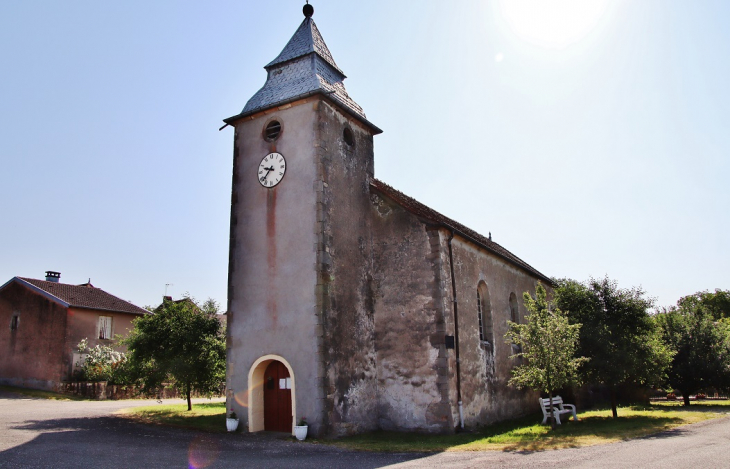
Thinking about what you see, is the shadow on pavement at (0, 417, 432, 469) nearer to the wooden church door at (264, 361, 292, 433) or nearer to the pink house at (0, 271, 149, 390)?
the wooden church door at (264, 361, 292, 433)

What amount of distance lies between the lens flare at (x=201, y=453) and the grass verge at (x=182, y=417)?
8.21 ft

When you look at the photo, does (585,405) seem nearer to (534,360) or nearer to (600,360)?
(600,360)

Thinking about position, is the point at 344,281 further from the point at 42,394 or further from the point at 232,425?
the point at 42,394

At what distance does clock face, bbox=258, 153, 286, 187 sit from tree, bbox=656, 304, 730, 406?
18691 millimetres

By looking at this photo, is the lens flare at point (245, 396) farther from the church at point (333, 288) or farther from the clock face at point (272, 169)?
the clock face at point (272, 169)

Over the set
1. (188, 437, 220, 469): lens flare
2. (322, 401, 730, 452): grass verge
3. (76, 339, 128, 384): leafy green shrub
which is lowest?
(322, 401, 730, 452): grass verge

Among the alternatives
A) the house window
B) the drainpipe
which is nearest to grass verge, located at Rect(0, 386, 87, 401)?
the house window

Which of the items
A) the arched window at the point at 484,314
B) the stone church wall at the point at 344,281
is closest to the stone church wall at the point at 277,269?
the stone church wall at the point at 344,281

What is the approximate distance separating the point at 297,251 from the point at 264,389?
14.6 feet

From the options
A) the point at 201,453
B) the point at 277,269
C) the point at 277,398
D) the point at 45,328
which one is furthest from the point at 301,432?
the point at 45,328

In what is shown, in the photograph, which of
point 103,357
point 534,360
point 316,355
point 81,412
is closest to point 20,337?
point 103,357

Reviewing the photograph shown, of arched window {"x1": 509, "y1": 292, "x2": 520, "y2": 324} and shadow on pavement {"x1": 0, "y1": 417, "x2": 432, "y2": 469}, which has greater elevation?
arched window {"x1": 509, "y1": 292, "x2": 520, "y2": 324}

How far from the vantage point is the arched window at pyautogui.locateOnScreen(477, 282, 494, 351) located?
750 inches

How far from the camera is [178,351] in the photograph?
19.0 meters
